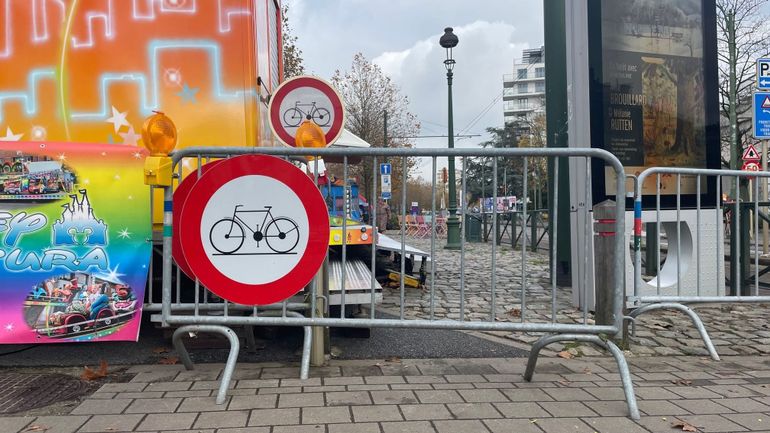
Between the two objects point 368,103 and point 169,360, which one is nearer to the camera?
point 169,360

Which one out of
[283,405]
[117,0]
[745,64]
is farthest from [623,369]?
[745,64]

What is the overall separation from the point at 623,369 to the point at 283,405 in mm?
2004

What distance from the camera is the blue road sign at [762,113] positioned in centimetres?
775

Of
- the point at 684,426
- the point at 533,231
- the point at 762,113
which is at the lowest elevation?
the point at 684,426

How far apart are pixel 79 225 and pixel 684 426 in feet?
12.6

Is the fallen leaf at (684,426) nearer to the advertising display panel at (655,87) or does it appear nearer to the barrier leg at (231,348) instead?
the barrier leg at (231,348)

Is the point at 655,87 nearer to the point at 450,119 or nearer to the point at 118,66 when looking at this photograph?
the point at 118,66

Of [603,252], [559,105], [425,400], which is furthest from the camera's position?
[559,105]

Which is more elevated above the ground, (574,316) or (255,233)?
(255,233)

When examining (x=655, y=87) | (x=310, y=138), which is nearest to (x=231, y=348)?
(x=310, y=138)

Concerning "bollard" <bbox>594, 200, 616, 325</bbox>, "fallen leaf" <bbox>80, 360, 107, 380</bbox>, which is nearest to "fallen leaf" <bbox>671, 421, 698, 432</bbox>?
"bollard" <bbox>594, 200, 616, 325</bbox>

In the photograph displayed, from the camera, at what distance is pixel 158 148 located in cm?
320

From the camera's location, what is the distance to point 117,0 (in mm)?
3875

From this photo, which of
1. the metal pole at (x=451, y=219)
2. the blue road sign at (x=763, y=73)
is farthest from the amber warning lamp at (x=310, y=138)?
the metal pole at (x=451, y=219)
